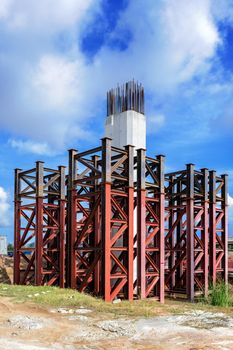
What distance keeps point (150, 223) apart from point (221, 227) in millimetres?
7794

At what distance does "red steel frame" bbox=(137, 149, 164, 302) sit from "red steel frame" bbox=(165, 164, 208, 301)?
2.58 metres

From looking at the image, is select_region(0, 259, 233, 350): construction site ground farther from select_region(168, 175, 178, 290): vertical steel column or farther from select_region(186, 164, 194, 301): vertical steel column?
select_region(168, 175, 178, 290): vertical steel column

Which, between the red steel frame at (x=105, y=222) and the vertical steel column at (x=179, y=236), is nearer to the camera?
the red steel frame at (x=105, y=222)

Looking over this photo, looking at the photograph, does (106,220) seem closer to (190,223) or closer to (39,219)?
(39,219)

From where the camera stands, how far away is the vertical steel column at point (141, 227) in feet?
57.2

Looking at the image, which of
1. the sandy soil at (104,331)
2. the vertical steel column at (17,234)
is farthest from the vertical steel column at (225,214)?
the sandy soil at (104,331)

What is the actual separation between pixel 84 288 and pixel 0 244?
1224 inches

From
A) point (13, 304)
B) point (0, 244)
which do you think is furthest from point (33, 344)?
point (0, 244)

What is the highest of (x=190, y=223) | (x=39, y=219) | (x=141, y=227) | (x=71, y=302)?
(x=39, y=219)

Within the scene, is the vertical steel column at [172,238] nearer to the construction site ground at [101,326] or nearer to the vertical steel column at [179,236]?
the vertical steel column at [179,236]

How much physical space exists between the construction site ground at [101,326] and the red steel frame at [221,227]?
9.35 meters

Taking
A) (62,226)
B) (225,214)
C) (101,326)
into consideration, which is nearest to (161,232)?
(62,226)

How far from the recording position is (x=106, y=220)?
616 inches

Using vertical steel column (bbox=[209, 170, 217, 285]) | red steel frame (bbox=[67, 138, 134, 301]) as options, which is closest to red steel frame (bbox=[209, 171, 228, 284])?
vertical steel column (bbox=[209, 170, 217, 285])
